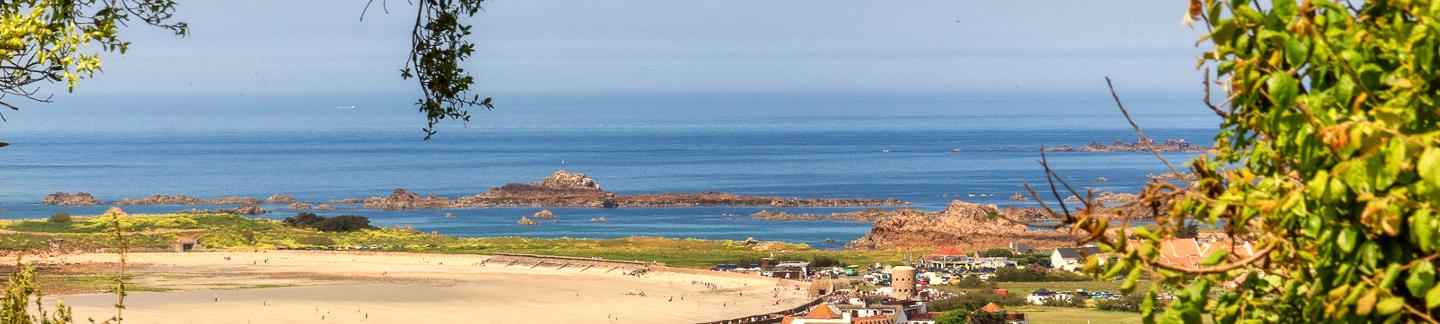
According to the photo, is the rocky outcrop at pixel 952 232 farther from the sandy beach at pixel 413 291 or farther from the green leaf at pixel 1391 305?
the green leaf at pixel 1391 305

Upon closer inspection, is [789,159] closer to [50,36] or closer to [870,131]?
[870,131]

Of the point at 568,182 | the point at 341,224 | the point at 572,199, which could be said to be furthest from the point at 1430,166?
the point at 568,182

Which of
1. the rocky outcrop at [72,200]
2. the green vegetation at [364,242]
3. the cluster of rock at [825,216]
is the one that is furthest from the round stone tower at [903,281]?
the rocky outcrop at [72,200]

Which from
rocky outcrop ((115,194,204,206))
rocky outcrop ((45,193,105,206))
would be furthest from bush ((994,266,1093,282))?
rocky outcrop ((45,193,105,206))

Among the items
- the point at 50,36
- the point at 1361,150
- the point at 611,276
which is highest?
the point at 50,36

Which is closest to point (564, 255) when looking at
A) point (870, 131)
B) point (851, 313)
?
point (851, 313)

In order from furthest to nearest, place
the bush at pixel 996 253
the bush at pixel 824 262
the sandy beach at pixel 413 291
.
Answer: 1. the bush at pixel 996 253
2. the bush at pixel 824 262
3. the sandy beach at pixel 413 291

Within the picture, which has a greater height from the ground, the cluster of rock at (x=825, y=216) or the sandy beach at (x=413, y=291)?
the cluster of rock at (x=825, y=216)

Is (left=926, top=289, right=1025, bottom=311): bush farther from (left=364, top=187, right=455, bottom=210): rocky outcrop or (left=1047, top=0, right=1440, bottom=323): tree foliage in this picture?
(left=364, top=187, right=455, bottom=210): rocky outcrop
